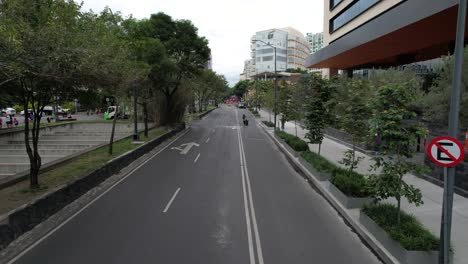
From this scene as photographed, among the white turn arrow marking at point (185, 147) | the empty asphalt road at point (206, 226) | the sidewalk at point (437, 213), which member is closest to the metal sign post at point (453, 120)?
the sidewalk at point (437, 213)

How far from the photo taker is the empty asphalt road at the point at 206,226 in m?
7.90

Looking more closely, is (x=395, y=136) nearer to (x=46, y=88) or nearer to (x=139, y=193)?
(x=139, y=193)

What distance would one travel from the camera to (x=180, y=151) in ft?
79.6

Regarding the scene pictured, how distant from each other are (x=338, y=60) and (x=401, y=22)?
58.6 feet

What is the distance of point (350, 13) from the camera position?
45.4 meters

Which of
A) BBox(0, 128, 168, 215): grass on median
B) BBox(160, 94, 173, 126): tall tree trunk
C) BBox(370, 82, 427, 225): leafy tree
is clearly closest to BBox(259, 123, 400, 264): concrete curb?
BBox(370, 82, 427, 225): leafy tree

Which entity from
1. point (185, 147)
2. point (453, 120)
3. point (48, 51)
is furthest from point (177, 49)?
point (453, 120)

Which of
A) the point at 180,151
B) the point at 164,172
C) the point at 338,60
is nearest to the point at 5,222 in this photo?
the point at 164,172

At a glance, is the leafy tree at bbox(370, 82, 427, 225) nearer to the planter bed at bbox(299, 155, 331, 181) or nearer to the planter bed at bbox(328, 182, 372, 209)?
the planter bed at bbox(328, 182, 372, 209)

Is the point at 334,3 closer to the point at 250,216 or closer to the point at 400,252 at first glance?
the point at 250,216

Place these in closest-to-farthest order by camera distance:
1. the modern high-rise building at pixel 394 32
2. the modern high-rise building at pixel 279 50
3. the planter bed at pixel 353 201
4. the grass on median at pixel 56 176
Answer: the grass on median at pixel 56 176 < the planter bed at pixel 353 201 < the modern high-rise building at pixel 394 32 < the modern high-rise building at pixel 279 50

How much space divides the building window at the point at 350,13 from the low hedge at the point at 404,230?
33.5 metres

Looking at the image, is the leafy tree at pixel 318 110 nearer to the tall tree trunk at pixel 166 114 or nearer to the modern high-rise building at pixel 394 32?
the modern high-rise building at pixel 394 32

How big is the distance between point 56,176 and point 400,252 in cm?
1249
